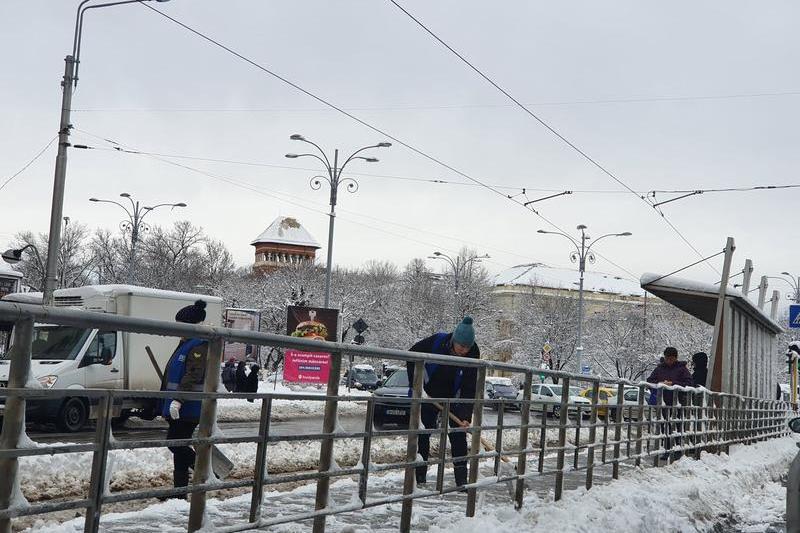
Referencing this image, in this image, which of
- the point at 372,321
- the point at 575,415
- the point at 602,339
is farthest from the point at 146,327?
the point at 602,339

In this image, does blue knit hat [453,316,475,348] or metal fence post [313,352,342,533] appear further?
blue knit hat [453,316,475,348]

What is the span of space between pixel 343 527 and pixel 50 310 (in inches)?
119

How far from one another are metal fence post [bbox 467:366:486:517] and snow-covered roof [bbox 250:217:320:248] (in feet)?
414

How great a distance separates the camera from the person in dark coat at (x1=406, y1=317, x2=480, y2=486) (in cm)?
725

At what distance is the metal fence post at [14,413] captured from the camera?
3.43m

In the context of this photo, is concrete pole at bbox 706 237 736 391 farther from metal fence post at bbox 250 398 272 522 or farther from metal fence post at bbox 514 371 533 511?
metal fence post at bbox 250 398 272 522

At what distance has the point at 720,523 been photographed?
400 inches

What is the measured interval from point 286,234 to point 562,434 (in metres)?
126

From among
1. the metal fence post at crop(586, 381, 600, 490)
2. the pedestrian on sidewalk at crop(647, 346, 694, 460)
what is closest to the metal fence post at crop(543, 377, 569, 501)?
the metal fence post at crop(586, 381, 600, 490)

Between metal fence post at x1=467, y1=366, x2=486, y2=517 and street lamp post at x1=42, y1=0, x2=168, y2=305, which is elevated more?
street lamp post at x1=42, y1=0, x2=168, y2=305

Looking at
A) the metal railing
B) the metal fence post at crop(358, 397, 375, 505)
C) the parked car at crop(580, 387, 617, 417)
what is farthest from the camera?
the parked car at crop(580, 387, 617, 417)

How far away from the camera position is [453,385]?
27.6 ft

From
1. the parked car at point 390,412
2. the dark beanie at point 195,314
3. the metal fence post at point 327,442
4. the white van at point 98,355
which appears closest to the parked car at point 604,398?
the parked car at point 390,412

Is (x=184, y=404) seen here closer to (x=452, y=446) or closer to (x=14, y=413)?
(x=14, y=413)
